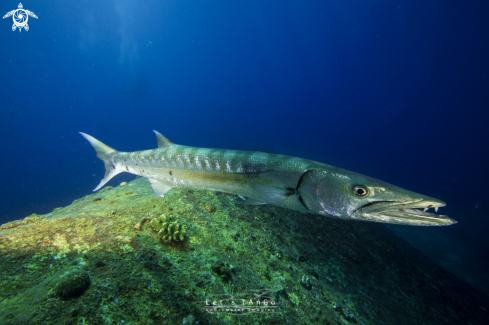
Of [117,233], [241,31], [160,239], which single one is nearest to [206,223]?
[160,239]

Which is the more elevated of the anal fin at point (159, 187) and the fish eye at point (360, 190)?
the anal fin at point (159, 187)

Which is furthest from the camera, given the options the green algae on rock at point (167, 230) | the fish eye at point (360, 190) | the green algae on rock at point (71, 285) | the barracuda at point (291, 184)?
the green algae on rock at point (167, 230)

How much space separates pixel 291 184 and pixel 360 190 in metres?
Result: 0.89

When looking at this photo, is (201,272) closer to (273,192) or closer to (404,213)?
(273,192)

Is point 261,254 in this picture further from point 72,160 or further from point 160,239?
point 72,160

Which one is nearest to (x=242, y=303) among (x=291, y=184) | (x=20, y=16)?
(x=291, y=184)

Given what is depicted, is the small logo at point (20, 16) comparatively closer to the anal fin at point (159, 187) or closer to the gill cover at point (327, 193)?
the anal fin at point (159, 187)

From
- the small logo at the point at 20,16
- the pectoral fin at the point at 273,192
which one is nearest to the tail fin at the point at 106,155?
the pectoral fin at the point at 273,192

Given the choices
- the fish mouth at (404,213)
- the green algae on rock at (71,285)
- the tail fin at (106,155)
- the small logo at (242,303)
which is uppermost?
the tail fin at (106,155)

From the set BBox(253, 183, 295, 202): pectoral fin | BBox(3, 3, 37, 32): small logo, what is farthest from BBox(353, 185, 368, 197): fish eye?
BBox(3, 3, 37, 32): small logo

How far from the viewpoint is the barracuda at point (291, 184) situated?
2.22m

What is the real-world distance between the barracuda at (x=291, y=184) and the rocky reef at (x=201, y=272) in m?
0.82

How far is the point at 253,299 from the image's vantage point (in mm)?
2377

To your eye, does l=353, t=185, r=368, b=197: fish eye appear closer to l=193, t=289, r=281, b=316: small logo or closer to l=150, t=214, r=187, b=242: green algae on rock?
l=193, t=289, r=281, b=316: small logo
